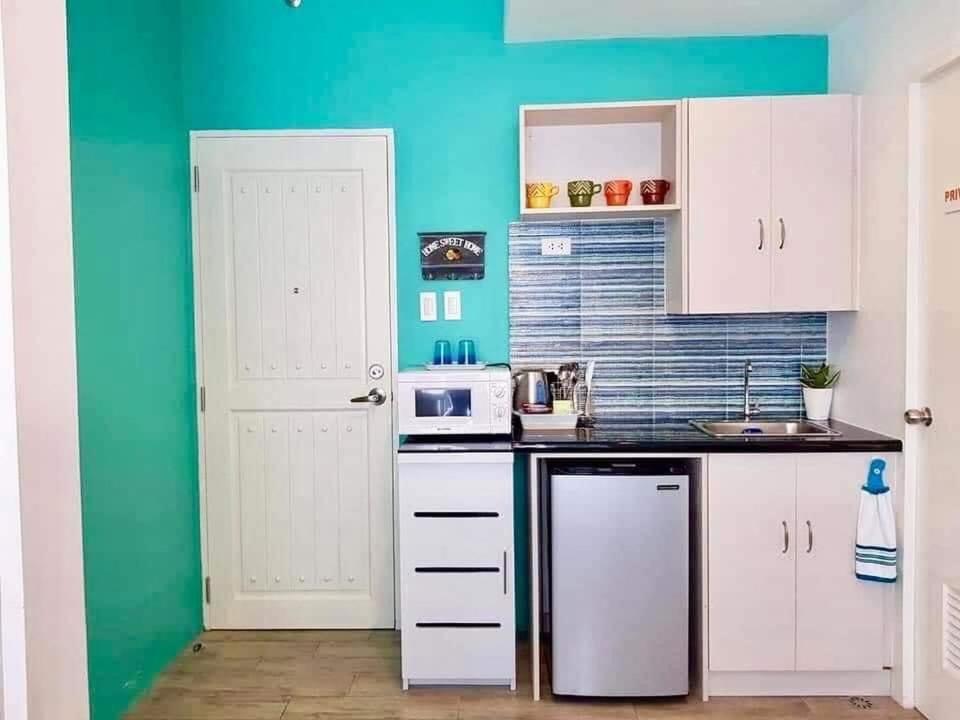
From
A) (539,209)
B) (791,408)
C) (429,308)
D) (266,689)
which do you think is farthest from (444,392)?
(791,408)

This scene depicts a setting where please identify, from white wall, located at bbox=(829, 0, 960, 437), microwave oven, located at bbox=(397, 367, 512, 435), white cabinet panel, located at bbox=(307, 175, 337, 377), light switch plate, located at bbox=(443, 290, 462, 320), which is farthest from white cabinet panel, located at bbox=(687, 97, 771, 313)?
white cabinet panel, located at bbox=(307, 175, 337, 377)

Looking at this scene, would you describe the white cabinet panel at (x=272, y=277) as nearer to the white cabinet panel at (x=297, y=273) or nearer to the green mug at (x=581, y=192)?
the white cabinet panel at (x=297, y=273)

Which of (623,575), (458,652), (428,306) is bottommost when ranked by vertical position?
(458,652)

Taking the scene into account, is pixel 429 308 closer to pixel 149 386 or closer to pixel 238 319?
pixel 238 319

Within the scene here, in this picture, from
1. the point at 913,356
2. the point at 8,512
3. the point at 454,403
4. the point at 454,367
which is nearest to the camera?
the point at 8,512

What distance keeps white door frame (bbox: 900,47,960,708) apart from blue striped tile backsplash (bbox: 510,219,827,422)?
670mm

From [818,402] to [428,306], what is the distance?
1669 mm

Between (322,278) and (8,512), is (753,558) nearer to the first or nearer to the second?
(322,278)

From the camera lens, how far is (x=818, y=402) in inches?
116

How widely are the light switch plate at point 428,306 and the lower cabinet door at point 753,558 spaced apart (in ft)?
4.30

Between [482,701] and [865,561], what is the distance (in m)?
1.40

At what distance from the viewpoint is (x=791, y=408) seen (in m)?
3.10

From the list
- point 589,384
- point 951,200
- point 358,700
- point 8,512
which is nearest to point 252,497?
point 358,700

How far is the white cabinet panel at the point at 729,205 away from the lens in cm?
269
